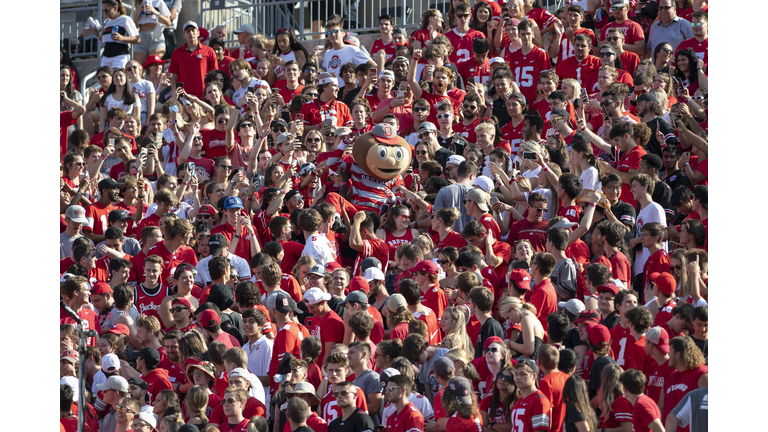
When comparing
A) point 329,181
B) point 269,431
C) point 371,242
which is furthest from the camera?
point 329,181

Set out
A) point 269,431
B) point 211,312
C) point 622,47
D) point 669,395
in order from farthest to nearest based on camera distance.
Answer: point 622,47 → point 211,312 → point 269,431 → point 669,395

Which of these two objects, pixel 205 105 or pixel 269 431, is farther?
pixel 205 105

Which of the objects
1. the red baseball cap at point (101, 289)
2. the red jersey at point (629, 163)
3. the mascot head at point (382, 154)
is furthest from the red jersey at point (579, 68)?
the red baseball cap at point (101, 289)

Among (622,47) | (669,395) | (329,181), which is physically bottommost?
(669,395)

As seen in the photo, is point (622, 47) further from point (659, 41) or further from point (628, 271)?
point (628, 271)

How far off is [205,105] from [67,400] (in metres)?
6.29

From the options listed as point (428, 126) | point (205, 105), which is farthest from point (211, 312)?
point (205, 105)

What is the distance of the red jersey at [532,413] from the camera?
7141 millimetres

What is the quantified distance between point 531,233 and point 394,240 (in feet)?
4.26

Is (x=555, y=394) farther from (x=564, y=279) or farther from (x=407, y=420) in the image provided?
(x=564, y=279)

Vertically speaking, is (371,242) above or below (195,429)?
above

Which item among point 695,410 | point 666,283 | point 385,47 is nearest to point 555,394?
point 695,410

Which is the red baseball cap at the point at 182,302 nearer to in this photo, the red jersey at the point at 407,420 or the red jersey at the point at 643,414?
the red jersey at the point at 407,420

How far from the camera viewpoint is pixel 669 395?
281 inches
